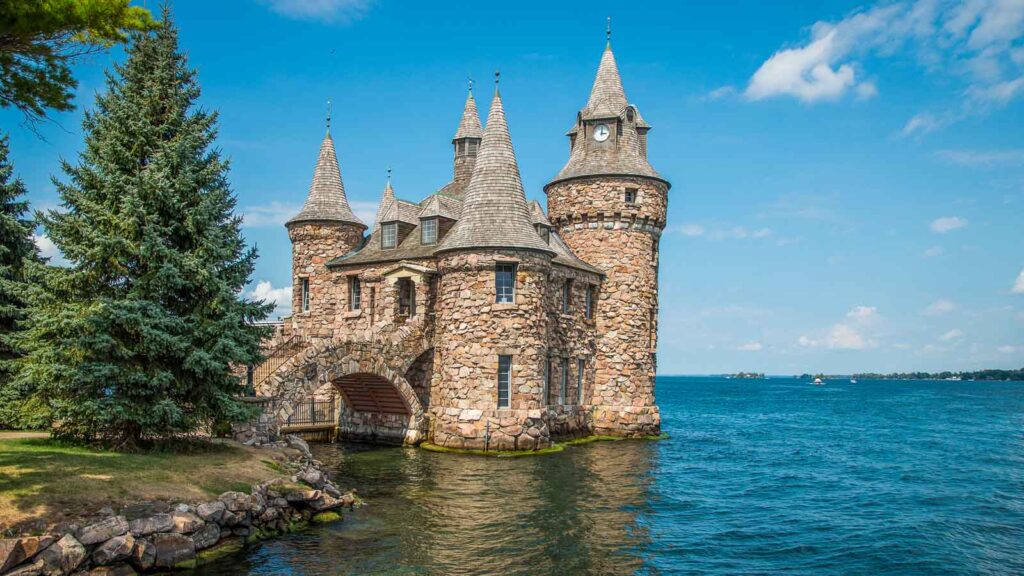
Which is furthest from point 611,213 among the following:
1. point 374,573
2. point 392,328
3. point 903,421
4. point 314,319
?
point 903,421

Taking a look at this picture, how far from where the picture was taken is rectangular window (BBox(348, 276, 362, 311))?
34.1 metres

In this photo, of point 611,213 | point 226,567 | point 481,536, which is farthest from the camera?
point 611,213

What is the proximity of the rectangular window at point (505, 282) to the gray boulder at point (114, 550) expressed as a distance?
55.9 ft

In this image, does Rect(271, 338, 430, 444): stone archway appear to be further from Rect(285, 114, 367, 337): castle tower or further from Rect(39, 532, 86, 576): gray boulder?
Rect(39, 532, 86, 576): gray boulder

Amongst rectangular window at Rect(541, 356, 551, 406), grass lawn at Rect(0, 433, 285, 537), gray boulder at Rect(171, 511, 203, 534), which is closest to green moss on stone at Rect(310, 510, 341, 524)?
grass lawn at Rect(0, 433, 285, 537)

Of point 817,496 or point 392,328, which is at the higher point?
point 392,328

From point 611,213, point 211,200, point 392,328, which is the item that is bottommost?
point 392,328

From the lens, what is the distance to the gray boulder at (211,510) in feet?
45.8

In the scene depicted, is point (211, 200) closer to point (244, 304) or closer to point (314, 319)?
point (244, 304)

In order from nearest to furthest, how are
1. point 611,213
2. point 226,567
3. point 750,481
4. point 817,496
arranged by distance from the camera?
point 226,567
point 817,496
point 750,481
point 611,213

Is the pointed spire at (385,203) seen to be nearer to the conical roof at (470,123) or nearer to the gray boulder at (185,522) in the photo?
the conical roof at (470,123)

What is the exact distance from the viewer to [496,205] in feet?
94.2

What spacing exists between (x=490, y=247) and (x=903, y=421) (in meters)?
46.2

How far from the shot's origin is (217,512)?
46.7ft
